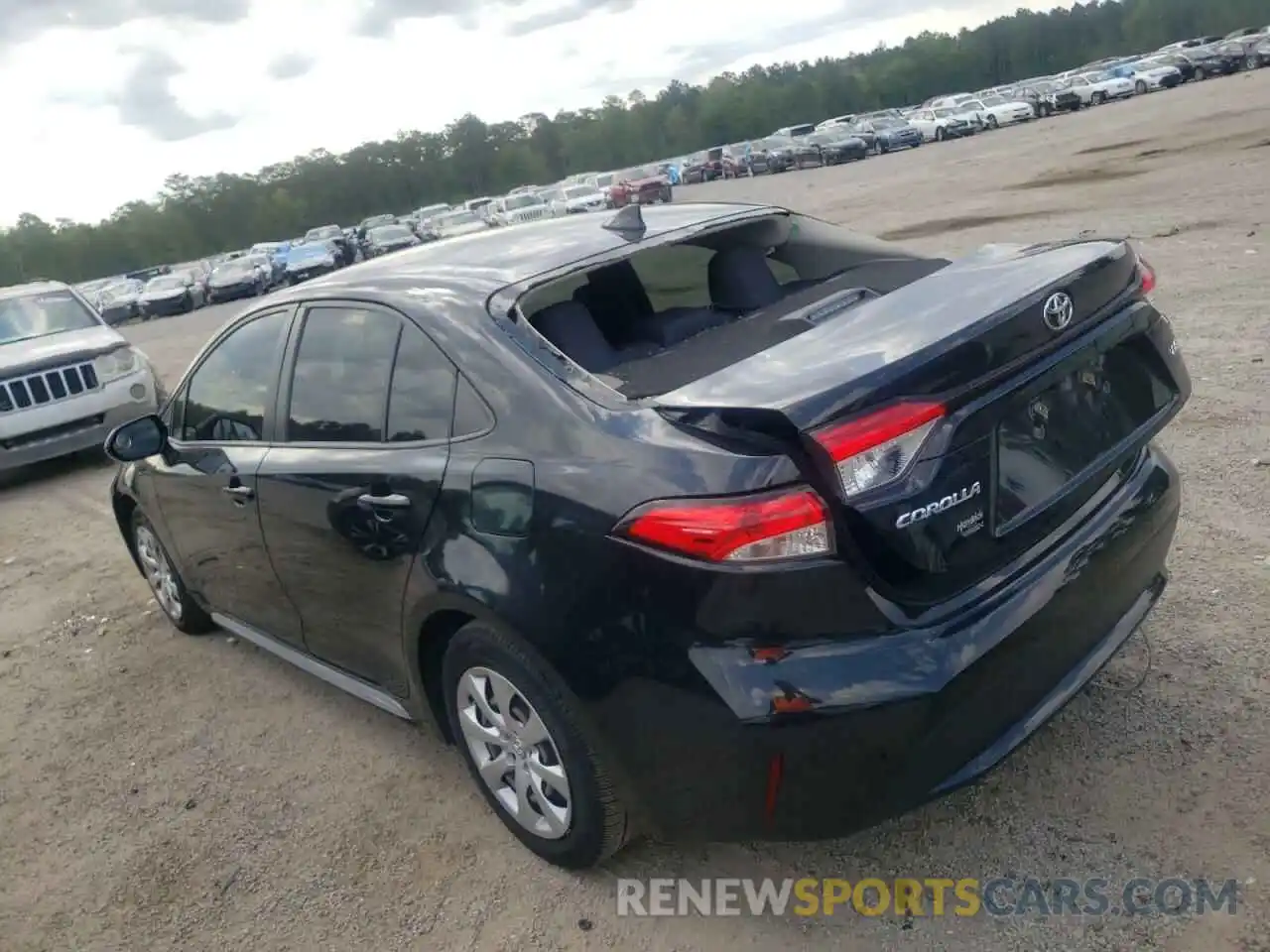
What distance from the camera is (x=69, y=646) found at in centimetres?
543

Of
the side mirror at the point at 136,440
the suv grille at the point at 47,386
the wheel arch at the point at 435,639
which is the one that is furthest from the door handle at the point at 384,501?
the suv grille at the point at 47,386

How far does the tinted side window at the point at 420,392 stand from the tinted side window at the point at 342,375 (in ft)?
0.19

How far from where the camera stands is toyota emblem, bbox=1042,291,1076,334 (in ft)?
8.53

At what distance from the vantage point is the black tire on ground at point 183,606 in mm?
4945

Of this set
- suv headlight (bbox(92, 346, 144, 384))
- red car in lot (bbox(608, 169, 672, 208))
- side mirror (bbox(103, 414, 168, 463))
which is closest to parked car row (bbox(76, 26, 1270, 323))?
red car in lot (bbox(608, 169, 672, 208))

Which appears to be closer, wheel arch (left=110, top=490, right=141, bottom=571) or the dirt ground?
the dirt ground

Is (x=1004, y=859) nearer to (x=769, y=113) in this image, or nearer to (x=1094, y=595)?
(x=1094, y=595)

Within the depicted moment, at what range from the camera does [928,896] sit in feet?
8.88

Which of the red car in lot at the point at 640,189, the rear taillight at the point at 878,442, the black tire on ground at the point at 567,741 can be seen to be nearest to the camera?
A: the rear taillight at the point at 878,442

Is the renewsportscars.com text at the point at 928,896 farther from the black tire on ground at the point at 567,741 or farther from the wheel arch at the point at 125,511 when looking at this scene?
the wheel arch at the point at 125,511

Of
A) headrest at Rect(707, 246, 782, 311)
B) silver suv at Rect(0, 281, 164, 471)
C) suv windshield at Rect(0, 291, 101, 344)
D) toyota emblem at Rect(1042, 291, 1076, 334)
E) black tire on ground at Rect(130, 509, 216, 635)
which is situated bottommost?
black tire on ground at Rect(130, 509, 216, 635)

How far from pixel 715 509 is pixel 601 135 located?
116 meters

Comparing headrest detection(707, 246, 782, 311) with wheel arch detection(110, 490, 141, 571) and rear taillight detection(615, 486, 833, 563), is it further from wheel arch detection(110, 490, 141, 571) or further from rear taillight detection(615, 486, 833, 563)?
wheel arch detection(110, 490, 141, 571)

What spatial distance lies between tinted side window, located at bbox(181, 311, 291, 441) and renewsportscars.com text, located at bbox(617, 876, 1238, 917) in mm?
2173
